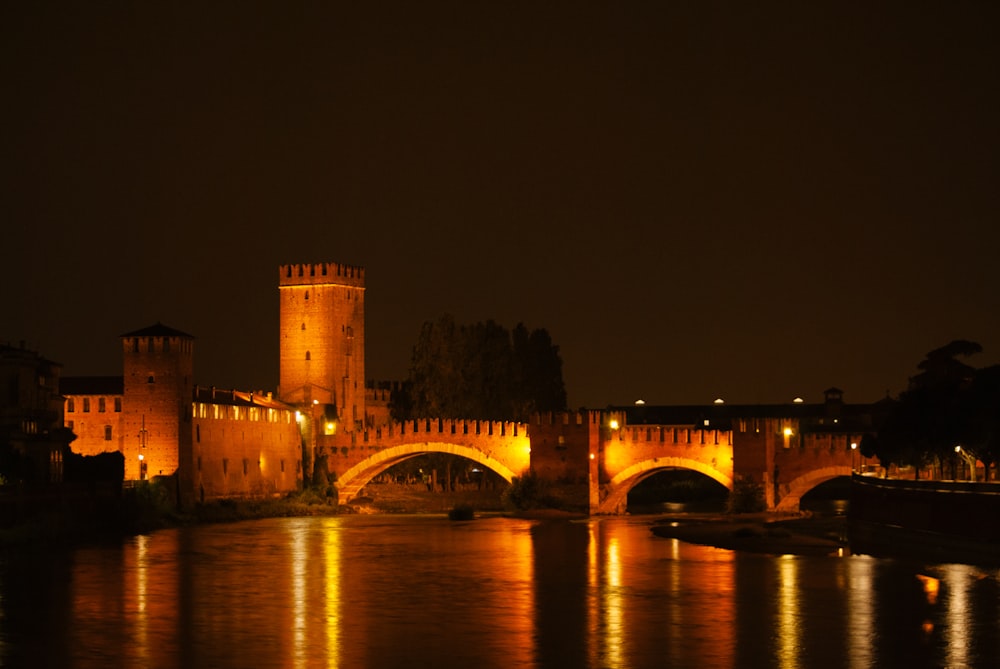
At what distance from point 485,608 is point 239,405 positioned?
3053 centimetres

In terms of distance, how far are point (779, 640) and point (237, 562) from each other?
56.0 ft

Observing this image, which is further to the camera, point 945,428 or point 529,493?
point 529,493

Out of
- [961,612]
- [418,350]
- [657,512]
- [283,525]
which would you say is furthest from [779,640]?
[418,350]

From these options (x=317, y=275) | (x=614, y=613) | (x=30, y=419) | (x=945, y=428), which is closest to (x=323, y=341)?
(x=317, y=275)

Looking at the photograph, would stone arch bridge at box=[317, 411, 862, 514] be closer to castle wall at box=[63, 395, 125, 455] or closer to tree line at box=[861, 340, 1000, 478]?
tree line at box=[861, 340, 1000, 478]

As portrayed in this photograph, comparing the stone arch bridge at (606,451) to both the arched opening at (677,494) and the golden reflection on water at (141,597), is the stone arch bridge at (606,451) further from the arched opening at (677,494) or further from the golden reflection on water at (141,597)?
the golden reflection on water at (141,597)

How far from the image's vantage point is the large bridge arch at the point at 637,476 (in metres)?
54.8

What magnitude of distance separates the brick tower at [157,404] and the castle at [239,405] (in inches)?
1.2

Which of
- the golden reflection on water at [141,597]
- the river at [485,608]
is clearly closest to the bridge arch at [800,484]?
the river at [485,608]

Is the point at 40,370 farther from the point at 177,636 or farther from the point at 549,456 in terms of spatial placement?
the point at 177,636

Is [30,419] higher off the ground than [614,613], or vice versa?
[30,419]

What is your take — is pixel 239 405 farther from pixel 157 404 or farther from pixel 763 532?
pixel 763 532

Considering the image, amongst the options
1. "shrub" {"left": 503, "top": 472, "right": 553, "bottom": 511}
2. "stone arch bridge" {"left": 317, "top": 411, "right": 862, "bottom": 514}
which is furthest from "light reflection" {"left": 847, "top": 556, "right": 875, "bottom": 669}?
"shrub" {"left": 503, "top": 472, "right": 553, "bottom": 511}

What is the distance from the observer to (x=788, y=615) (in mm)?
28031
